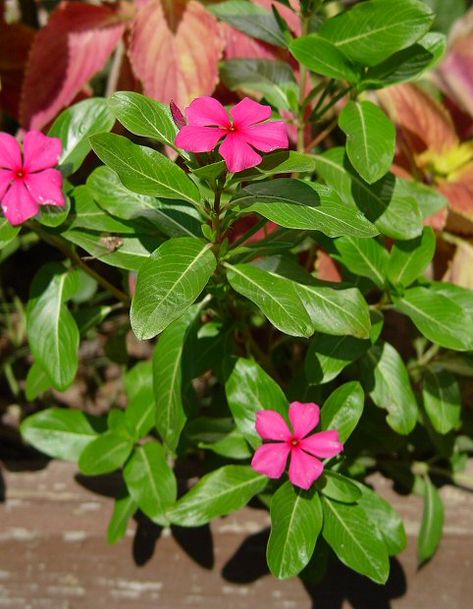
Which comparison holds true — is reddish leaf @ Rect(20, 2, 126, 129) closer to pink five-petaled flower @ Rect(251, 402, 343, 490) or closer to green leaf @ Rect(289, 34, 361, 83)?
green leaf @ Rect(289, 34, 361, 83)

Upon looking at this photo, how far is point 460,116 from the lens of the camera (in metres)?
1.57

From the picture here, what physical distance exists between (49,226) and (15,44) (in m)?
0.72

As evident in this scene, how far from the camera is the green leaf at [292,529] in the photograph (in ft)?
2.94

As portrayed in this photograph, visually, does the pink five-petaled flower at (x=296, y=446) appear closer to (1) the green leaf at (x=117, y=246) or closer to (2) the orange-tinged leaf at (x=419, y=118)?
(1) the green leaf at (x=117, y=246)

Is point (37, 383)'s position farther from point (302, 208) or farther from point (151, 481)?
point (302, 208)

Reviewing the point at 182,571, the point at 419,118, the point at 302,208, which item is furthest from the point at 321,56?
the point at 182,571

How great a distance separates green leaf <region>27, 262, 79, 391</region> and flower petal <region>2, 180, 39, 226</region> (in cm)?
17

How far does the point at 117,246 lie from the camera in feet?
3.16

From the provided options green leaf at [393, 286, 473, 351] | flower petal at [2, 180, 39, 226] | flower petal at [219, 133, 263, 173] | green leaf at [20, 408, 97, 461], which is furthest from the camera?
green leaf at [20, 408, 97, 461]

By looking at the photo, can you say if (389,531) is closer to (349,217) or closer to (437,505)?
(437,505)

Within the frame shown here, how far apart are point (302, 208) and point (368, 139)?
240mm

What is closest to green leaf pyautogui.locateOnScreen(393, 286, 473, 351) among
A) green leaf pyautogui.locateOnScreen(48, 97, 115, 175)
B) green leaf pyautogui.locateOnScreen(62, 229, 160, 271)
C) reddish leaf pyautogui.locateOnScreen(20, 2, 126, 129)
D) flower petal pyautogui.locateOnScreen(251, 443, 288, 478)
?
flower petal pyautogui.locateOnScreen(251, 443, 288, 478)

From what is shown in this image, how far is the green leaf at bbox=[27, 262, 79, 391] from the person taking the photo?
99cm

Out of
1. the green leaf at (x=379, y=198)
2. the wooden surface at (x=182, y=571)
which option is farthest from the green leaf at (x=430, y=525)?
the green leaf at (x=379, y=198)
